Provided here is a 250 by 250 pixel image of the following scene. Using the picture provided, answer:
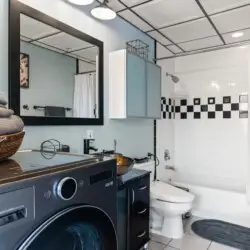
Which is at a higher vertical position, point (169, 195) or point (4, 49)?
point (4, 49)

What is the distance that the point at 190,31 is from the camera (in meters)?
2.59

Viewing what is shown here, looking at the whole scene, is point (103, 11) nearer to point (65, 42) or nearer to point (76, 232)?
point (65, 42)

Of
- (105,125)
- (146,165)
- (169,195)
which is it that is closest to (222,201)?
(169,195)

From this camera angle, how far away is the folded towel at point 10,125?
31.5 inches

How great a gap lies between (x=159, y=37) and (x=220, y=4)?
0.90 m

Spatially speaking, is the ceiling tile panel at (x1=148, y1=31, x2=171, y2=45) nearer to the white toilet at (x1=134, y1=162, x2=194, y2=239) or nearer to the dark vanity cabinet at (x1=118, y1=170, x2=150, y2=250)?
the white toilet at (x1=134, y1=162, x2=194, y2=239)

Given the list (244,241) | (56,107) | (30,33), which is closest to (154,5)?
(30,33)

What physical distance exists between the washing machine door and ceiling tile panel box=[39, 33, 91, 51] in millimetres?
1299

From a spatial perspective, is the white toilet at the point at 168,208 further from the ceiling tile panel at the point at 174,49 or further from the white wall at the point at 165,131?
the ceiling tile panel at the point at 174,49

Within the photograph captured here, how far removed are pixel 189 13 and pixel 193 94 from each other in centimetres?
142

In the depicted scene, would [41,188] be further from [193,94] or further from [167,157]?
[193,94]

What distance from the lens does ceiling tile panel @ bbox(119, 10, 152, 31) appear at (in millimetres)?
2211

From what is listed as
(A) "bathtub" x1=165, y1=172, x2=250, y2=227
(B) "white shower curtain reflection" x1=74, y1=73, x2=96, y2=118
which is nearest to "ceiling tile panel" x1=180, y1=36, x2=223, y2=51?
(B) "white shower curtain reflection" x1=74, y1=73, x2=96, y2=118

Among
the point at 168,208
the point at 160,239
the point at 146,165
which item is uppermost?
the point at 146,165
